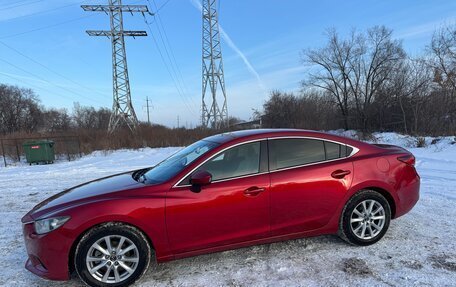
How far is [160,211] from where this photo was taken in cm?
338

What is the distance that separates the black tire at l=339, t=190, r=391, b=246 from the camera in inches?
158

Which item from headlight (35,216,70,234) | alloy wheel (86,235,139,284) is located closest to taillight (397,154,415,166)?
alloy wheel (86,235,139,284)

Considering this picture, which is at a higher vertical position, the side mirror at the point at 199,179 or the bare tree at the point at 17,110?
the bare tree at the point at 17,110

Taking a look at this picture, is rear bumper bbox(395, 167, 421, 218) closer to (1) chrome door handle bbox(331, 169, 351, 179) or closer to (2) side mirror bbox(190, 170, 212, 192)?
(1) chrome door handle bbox(331, 169, 351, 179)

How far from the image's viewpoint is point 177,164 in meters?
3.99

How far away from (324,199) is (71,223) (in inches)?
112

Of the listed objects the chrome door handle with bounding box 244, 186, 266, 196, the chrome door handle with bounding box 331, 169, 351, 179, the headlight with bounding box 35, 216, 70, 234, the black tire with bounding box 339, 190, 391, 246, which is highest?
the chrome door handle with bounding box 331, 169, 351, 179

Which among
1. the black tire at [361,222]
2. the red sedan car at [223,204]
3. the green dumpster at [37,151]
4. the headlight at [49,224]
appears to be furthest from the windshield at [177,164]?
the green dumpster at [37,151]

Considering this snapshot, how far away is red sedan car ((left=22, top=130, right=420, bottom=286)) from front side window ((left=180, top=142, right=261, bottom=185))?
12mm

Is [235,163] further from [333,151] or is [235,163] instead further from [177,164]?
[333,151]

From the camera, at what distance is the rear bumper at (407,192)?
4.23 m

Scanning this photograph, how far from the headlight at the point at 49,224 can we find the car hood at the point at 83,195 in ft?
0.39

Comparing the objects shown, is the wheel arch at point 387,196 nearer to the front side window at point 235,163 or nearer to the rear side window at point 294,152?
the rear side window at point 294,152

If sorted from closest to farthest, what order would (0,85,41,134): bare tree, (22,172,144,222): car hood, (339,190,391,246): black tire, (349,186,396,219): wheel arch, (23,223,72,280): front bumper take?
(23,223,72,280): front bumper, (22,172,144,222): car hood, (339,190,391,246): black tire, (349,186,396,219): wheel arch, (0,85,41,134): bare tree
